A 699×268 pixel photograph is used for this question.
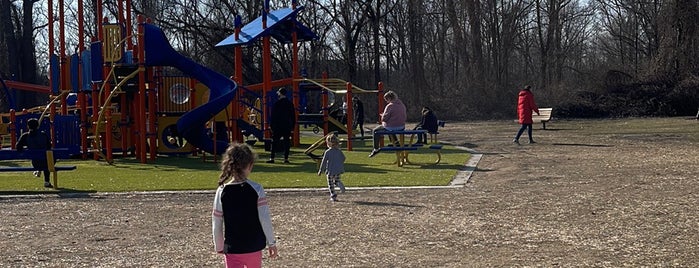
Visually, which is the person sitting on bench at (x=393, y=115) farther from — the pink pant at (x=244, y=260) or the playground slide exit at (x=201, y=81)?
the pink pant at (x=244, y=260)

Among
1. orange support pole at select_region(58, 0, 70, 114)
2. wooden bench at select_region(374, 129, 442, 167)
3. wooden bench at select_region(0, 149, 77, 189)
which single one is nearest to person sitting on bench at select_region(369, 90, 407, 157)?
wooden bench at select_region(374, 129, 442, 167)

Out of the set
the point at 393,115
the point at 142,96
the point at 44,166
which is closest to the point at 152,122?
the point at 142,96

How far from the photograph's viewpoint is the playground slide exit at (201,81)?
2052cm

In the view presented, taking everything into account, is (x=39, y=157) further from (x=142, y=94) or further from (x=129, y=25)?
(x=129, y=25)

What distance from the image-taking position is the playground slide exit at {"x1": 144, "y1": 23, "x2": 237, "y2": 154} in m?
20.5

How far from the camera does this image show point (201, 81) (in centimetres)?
2198

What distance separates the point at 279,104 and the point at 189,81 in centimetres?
562

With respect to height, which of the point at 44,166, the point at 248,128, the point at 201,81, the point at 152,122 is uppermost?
the point at 201,81

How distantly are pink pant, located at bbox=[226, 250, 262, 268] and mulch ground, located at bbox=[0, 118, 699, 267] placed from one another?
2.13m

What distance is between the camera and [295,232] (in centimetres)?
931

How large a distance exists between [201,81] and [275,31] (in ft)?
17.3

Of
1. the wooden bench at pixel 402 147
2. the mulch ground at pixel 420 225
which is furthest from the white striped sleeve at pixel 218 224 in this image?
the wooden bench at pixel 402 147

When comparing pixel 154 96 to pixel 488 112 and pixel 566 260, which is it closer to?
pixel 566 260

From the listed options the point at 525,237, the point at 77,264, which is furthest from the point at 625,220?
the point at 77,264
